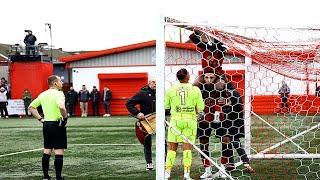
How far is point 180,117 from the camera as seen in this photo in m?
8.76

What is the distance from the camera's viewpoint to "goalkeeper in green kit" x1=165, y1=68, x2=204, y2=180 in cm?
870

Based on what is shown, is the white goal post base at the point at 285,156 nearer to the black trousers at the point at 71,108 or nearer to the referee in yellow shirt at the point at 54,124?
the referee in yellow shirt at the point at 54,124

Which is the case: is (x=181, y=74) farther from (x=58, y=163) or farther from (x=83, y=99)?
(x=83, y=99)

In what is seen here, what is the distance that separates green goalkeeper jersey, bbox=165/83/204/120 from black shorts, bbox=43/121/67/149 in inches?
72.5

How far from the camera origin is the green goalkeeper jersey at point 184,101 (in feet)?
28.5

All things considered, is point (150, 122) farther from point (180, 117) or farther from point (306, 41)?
point (306, 41)

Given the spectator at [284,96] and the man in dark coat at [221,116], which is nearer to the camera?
the man in dark coat at [221,116]

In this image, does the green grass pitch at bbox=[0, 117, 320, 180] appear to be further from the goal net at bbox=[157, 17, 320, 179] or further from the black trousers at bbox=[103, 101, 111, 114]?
the black trousers at bbox=[103, 101, 111, 114]

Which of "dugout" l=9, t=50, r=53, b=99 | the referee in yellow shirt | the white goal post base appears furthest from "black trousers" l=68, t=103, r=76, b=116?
the referee in yellow shirt

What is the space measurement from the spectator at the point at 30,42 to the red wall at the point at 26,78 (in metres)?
1.17

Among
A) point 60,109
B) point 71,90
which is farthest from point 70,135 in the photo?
point 71,90

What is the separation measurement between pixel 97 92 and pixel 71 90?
1.50 metres

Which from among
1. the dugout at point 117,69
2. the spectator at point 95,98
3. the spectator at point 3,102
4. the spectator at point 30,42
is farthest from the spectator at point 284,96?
the spectator at point 30,42

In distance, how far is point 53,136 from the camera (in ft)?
31.2
